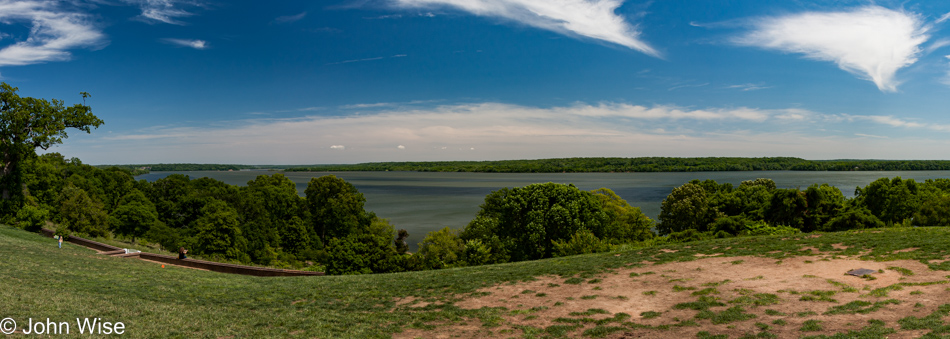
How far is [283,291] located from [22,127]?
91.6ft

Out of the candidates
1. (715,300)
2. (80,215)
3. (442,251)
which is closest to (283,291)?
(715,300)

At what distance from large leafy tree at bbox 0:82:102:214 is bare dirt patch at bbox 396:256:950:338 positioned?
33149 mm

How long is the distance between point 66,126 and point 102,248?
13.0 m

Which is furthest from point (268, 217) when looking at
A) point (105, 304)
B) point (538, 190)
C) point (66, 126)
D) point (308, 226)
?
point (105, 304)

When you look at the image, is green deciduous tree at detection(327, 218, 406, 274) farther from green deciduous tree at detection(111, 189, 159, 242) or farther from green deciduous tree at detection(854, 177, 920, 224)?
green deciduous tree at detection(854, 177, 920, 224)

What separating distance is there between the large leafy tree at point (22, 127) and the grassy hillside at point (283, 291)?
14019 millimetres

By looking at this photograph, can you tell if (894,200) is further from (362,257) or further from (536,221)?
(362,257)

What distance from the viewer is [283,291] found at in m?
14.6

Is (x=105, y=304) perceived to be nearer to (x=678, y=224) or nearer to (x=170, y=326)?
(x=170, y=326)

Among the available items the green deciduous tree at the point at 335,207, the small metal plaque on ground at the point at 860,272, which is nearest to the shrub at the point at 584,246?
the small metal plaque on ground at the point at 860,272

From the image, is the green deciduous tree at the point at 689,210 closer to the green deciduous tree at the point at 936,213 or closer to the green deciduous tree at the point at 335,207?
the green deciduous tree at the point at 936,213

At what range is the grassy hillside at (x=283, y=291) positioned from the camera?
31.6 feet

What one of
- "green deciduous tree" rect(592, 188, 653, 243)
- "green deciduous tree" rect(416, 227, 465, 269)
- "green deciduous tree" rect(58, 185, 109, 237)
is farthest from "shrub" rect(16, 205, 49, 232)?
"green deciduous tree" rect(592, 188, 653, 243)

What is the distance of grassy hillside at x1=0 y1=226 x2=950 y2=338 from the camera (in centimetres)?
964
